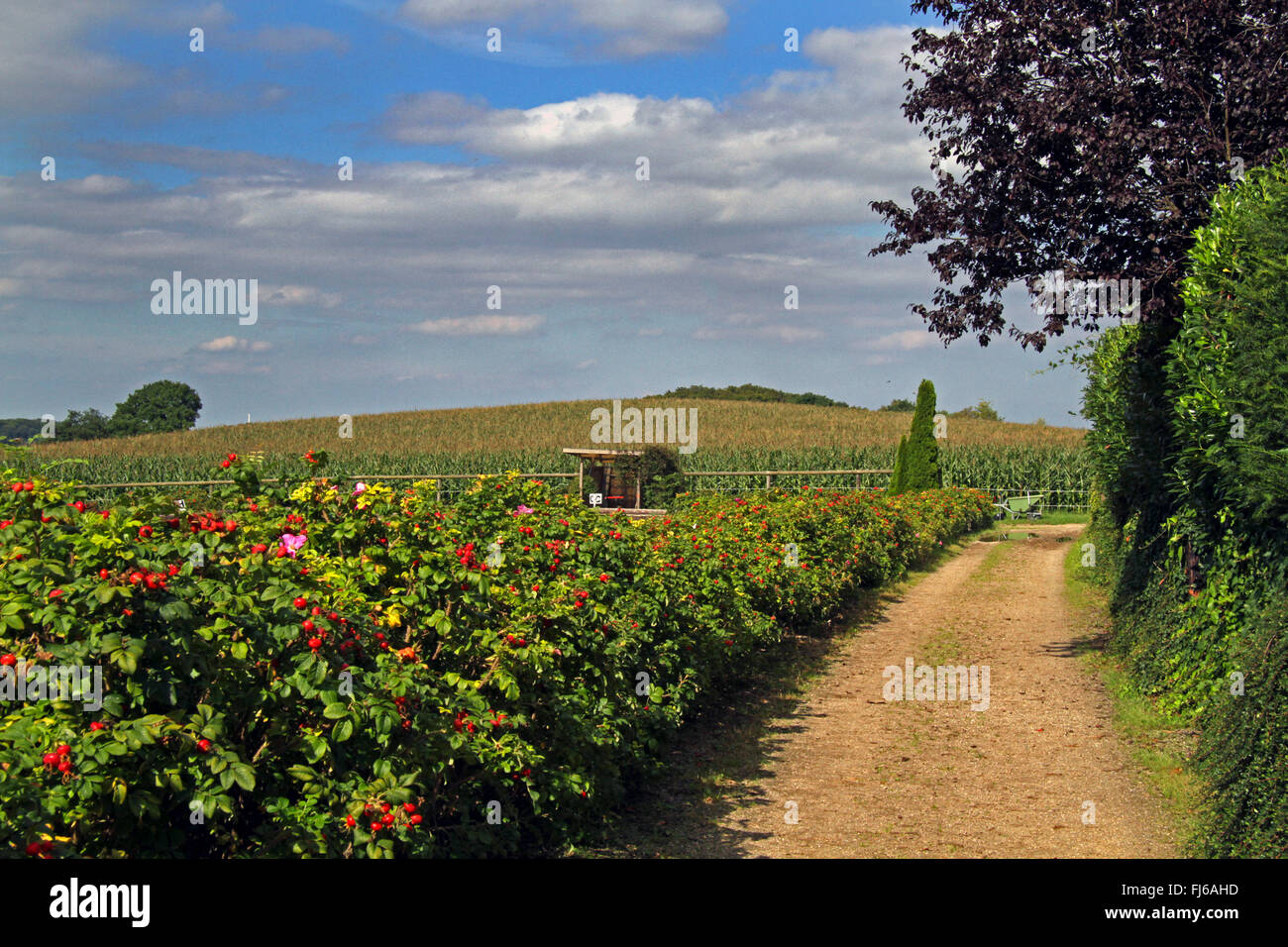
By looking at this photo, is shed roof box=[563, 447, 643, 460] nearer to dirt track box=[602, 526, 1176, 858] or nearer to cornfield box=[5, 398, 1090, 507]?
cornfield box=[5, 398, 1090, 507]

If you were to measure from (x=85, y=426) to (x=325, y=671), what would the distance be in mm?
93628

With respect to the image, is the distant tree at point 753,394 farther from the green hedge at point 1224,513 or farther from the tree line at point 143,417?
the green hedge at point 1224,513

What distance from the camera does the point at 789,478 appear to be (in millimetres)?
37281

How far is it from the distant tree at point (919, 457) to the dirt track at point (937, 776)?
15.9m

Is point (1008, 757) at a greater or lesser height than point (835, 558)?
lesser

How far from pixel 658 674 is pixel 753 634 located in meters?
2.49

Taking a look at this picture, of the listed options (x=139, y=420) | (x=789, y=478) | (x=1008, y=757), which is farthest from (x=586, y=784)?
(x=139, y=420)

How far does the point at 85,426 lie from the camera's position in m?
85.4

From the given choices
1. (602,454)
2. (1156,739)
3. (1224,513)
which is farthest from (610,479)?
(1224,513)

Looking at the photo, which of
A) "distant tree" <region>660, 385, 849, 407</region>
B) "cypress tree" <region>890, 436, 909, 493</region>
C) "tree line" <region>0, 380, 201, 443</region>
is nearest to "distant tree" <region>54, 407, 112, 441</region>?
"tree line" <region>0, 380, 201, 443</region>

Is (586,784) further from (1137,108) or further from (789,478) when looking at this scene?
(789,478)

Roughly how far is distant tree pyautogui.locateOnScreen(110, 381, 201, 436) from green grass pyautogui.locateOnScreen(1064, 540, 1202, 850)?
86253mm

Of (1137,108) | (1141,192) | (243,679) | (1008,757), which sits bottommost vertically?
(1008,757)
